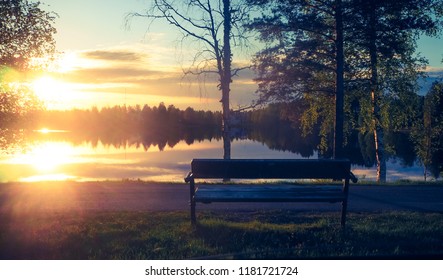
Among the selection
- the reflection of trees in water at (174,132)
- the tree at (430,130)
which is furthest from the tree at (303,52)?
the reflection of trees in water at (174,132)

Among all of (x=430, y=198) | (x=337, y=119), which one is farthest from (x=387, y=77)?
(x=430, y=198)

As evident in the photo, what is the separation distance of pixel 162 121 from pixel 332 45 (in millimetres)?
115369

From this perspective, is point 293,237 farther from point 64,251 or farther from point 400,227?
point 64,251

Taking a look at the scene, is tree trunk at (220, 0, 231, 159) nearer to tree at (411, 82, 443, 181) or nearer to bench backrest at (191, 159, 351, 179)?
bench backrest at (191, 159, 351, 179)

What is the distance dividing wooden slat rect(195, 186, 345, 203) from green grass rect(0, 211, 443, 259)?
0.49 metres

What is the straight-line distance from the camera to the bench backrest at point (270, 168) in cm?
933

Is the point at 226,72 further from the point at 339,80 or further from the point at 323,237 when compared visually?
the point at 323,237

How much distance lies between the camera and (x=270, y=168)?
9.34 meters

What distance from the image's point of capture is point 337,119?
779 inches

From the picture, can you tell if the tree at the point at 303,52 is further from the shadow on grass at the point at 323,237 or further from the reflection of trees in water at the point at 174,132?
the reflection of trees in water at the point at 174,132

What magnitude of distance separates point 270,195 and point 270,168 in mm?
457

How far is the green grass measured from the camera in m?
7.87

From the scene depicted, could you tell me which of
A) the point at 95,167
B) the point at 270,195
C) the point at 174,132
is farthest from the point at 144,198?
the point at 174,132

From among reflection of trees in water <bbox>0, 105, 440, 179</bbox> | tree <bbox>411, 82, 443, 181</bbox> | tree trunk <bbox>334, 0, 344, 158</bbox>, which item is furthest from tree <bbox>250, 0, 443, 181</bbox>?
reflection of trees in water <bbox>0, 105, 440, 179</bbox>
